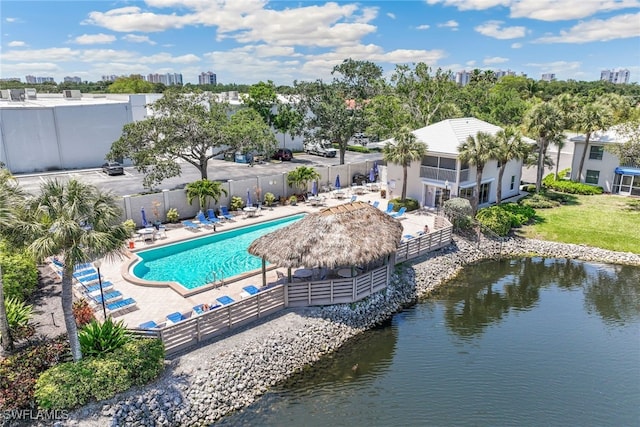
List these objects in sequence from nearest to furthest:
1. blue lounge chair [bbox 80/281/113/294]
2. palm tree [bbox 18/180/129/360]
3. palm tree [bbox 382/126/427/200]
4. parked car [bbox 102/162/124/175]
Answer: palm tree [bbox 18/180/129/360]
blue lounge chair [bbox 80/281/113/294]
palm tree [bbox 382/126/427/200]
parked car [bbox 102/162/124/175]

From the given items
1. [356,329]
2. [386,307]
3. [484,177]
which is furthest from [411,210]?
[356,329]

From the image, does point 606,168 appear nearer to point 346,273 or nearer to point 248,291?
point 346,273

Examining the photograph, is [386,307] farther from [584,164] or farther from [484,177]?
[584,164]

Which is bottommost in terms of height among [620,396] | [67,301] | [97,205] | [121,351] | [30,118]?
[620,396]

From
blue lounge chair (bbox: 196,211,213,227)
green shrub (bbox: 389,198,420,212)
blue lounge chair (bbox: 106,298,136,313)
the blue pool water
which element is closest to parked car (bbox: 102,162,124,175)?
blue lounge chair (bbox: 196,211,213,227)

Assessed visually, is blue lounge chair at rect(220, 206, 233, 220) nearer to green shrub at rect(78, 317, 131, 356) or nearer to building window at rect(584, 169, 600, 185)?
green shrub at rect(78, 317, 131, 356)

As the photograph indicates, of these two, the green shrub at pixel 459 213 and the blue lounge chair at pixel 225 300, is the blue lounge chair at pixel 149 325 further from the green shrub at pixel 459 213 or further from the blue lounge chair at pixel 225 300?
the green shrub at pixel 459 213
